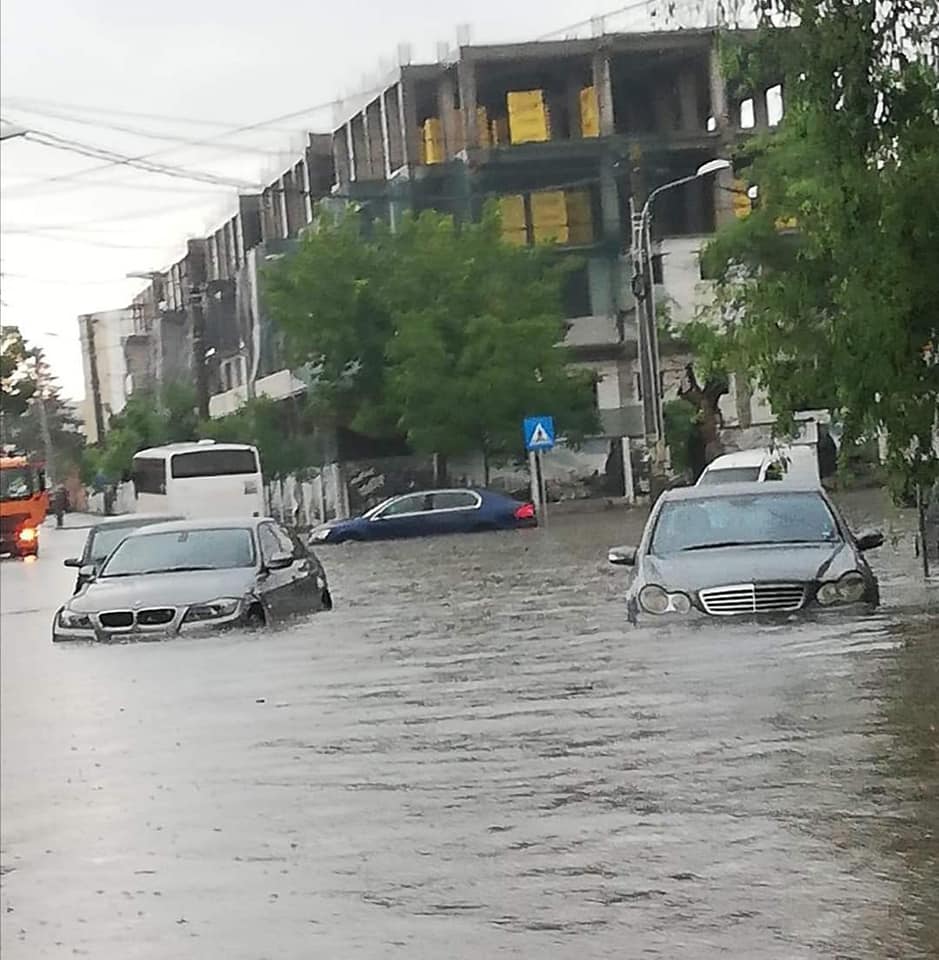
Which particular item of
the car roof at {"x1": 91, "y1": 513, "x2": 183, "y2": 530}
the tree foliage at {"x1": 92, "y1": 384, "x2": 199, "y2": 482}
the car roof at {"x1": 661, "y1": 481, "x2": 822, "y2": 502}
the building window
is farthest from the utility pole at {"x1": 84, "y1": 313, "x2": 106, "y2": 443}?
the car roof at {"x1": 661, "y1": 481, "x2": 822, "y2": 502}

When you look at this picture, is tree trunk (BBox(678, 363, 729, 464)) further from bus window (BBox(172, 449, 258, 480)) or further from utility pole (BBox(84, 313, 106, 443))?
utility pole (BBox(84, 313, 106, 443))

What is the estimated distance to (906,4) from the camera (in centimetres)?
1114

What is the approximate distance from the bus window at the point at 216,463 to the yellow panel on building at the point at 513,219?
439 inches

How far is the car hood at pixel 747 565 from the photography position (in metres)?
15.2

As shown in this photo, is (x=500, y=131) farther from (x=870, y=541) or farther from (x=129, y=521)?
(x=870, y=541)

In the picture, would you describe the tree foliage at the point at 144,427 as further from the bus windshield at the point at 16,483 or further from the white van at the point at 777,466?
the white van at the point at 777,466

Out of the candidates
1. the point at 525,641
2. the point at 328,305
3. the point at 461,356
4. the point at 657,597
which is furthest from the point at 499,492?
the point at 657,597

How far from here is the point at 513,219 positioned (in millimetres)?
42062

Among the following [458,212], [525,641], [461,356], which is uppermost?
[458,212]

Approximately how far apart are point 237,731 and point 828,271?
4274 millimetres

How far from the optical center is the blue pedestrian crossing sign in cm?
2964

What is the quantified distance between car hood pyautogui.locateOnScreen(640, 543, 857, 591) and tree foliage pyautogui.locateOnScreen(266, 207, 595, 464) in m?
15.9

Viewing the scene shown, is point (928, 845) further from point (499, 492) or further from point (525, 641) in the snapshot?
point (499, 492)

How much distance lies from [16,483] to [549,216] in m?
21.6
